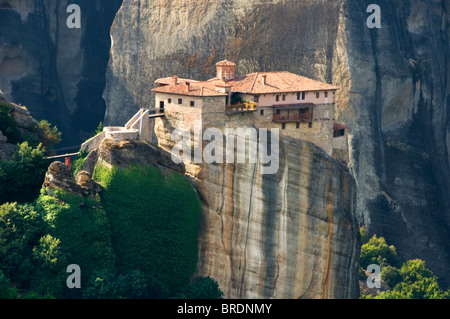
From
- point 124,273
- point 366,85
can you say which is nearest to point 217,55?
A: point 366,85

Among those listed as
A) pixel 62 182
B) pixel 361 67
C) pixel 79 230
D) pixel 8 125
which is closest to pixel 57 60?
pixel 361 67

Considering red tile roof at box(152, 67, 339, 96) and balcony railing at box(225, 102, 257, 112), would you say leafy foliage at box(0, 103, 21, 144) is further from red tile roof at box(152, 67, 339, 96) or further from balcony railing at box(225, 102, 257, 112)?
balcony railing at box(225, 102, 257, 112)

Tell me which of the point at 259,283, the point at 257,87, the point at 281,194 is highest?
the point at 257,87

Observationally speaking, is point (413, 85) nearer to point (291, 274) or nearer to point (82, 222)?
point (291, 274)

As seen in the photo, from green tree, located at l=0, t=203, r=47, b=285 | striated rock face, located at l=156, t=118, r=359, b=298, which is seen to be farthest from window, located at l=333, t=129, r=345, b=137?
green tree, located at l=0, t=203, r=47, b=285

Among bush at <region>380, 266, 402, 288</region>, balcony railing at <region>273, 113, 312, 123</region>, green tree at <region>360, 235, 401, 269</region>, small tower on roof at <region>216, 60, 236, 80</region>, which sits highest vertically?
small tower on roof at <region>216, 60, 236, 80</region>

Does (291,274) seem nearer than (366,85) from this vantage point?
Yes
